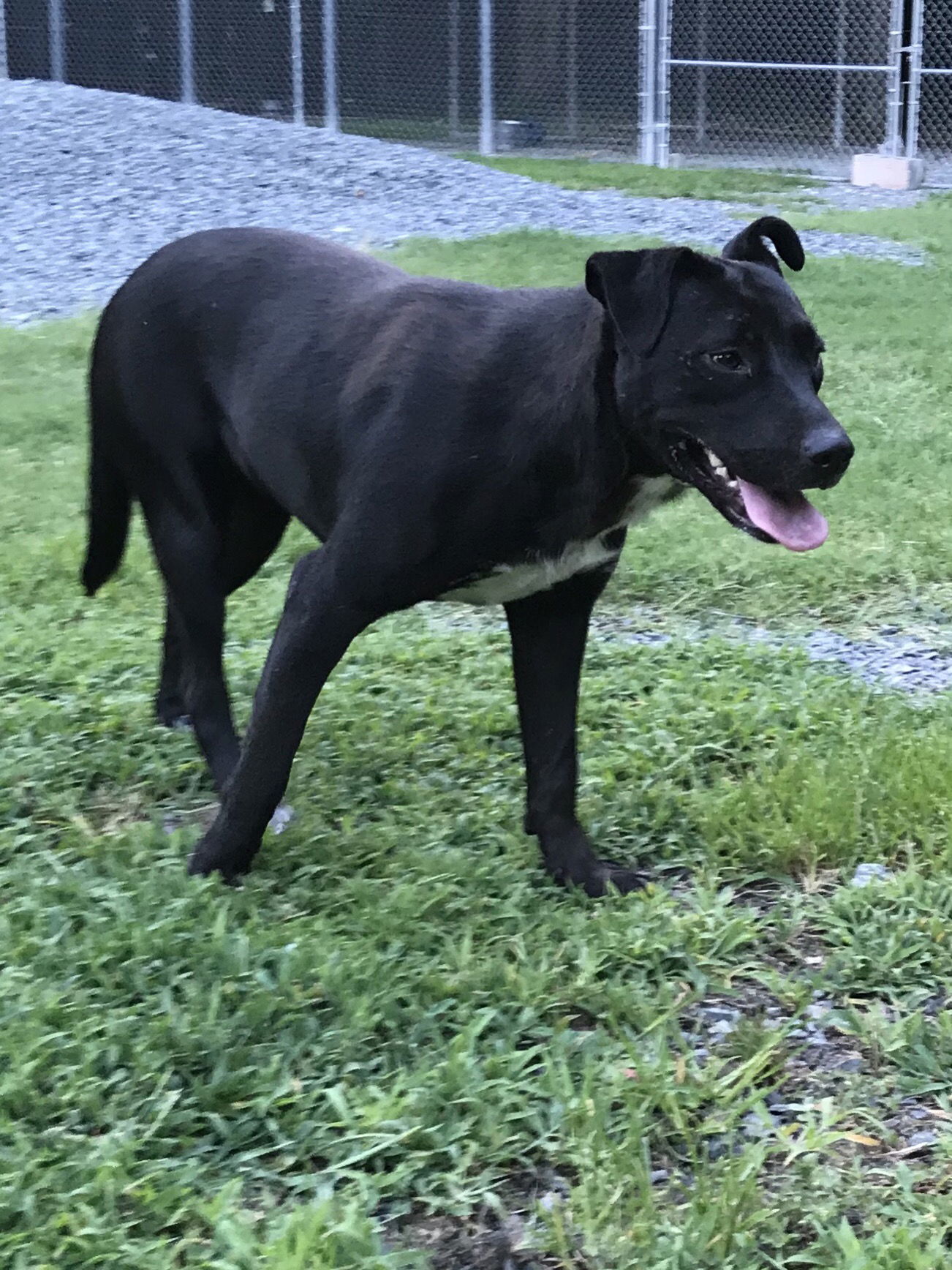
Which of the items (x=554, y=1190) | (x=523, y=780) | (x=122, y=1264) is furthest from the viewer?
(x=523, y=780)

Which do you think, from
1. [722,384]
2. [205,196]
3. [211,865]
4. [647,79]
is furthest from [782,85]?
[211,865]

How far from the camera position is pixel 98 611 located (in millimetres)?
5102

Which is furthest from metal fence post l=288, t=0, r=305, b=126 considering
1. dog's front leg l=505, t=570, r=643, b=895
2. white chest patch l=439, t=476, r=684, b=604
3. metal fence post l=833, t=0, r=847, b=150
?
white chest patch l=439, t=476, r=684, b=604

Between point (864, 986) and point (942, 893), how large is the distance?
1.24 feet

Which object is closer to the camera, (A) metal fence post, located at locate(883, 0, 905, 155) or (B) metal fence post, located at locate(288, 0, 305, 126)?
(A) metal fence post, located at locate(883, 0, 905, 155)

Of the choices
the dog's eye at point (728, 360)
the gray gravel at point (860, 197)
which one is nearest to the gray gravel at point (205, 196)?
the gray gravel at point (860, 197)

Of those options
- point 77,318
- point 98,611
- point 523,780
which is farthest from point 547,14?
point 523,780

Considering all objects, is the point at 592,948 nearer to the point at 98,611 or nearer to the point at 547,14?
the point at 98,611

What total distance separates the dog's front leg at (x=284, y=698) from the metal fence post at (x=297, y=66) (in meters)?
14.3

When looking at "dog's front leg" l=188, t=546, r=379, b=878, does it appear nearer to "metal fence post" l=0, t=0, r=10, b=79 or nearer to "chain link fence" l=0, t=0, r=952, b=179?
"chain link fence" l=0, t=0, r=952, b=179

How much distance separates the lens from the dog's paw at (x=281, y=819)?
3.63 metres

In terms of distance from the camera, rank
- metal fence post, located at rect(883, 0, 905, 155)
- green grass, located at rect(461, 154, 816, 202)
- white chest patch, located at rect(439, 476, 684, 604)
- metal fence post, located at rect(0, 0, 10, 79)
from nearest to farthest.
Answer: white chest patch, located at rect(439, 476, 684, 604) < green grass, located at rect(461, 154, 816, 202) < metal fence post, located at rect(883, 0, 905, 155) < metal fence post, located at rect(0, 0, 10, 79)

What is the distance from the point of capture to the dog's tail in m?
3.89

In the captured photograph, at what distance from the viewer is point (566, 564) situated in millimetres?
3146
